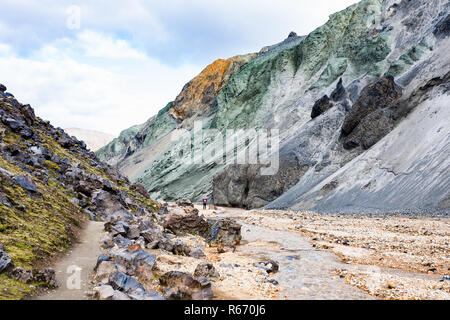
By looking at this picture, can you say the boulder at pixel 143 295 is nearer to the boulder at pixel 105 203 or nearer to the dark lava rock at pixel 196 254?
the dark lava rock at pixel 196 254

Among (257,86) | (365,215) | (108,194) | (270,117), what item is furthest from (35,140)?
(257,86)

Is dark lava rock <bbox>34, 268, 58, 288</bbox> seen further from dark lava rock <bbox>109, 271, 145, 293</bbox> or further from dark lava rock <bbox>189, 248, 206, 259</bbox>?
dark lava rock <bbox>189, 248, 206, 259</bbox>

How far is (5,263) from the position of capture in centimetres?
833

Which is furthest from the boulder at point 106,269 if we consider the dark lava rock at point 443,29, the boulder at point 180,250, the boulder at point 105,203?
the dark lava rock at point 443,29

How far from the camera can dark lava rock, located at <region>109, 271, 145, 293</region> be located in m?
8.43

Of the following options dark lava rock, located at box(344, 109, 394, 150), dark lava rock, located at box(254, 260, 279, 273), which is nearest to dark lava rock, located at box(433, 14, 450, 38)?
dark lava rock, located at box(344, 109, 394, 150)

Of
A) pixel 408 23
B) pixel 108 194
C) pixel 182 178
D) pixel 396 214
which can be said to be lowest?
pixel 396 214

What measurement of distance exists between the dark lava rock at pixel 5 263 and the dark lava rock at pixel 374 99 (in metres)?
46.2

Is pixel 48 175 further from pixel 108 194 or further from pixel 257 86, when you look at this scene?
pixel 257 86

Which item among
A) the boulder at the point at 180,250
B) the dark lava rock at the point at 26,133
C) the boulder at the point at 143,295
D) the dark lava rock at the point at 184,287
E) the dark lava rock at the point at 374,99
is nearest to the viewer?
the boulder at the point at 143,295

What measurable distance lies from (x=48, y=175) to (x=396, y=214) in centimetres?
2664

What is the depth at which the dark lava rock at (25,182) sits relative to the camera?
14.9 metres
